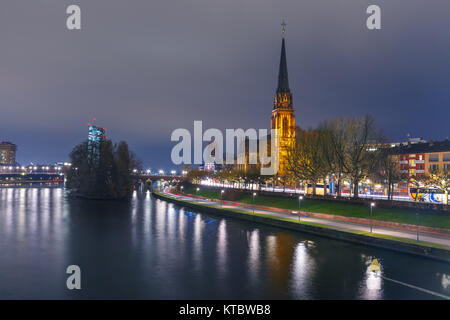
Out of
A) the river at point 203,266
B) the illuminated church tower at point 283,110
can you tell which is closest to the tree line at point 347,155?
the river at point 203,266

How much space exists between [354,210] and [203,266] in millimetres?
24045

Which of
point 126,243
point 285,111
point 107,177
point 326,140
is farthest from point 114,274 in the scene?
point 285,111

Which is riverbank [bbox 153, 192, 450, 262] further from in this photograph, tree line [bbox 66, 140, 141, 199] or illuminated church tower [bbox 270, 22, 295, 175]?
illuminated church tower [bbox 270, 22, 295, 175]

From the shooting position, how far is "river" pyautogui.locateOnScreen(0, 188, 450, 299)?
2053cm

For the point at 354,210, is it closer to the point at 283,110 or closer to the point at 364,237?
the point at 364,237

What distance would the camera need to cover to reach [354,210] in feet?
142

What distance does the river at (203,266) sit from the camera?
20.5 m

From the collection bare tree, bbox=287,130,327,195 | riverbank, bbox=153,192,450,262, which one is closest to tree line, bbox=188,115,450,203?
bare tree, bbox=287,130,327,195

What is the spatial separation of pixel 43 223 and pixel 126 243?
66.7 feet

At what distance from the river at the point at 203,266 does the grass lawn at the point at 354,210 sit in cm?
758


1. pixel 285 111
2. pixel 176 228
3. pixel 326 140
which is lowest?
pixel 176 228

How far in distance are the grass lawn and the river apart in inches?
298

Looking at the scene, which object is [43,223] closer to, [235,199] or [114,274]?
[114,274]

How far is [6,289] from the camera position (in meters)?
21.5
